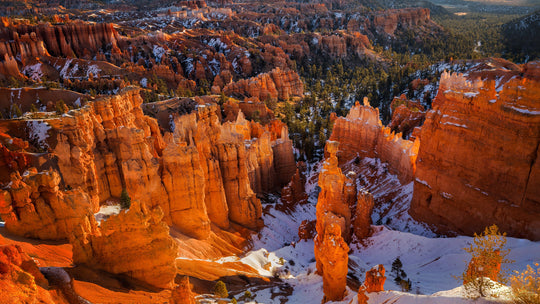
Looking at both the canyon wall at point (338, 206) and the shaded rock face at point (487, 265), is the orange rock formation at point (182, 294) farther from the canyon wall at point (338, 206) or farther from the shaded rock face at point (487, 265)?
the canyon wall at point (338, 206)

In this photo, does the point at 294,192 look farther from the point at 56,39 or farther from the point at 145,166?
the point at 56,39

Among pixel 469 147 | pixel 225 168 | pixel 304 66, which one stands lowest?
pixel 304 66

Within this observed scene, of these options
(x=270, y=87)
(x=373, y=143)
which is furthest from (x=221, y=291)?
(x=270, y=87)

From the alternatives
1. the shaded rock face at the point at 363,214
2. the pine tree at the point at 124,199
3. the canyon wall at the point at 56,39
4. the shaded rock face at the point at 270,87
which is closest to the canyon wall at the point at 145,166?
the pine tree at the point at 124,199

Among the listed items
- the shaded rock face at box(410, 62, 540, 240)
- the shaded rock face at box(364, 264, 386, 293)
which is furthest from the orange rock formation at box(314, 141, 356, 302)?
the shaded rock face at box(410, 62, 540, 240)

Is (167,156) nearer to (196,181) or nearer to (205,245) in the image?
(196,181)

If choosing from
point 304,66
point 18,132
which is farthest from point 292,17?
point 18,132
